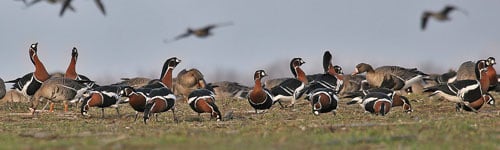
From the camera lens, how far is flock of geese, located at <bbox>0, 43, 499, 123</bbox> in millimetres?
19719

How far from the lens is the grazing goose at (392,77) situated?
3019 centimetres

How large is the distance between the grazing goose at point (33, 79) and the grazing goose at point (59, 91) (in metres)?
2.61

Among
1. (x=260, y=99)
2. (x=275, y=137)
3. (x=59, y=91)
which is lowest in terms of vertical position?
(x=275, y=137)

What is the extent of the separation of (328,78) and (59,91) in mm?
9456

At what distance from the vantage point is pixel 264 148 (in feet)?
34.7

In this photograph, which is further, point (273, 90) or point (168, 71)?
point (273, 90)

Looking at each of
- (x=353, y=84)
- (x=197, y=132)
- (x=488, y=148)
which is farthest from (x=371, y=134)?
(x=353, y=84)

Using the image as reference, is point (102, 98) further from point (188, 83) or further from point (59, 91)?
point (188, 83)

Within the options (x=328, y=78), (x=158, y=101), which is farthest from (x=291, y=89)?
(x=158, y=101)

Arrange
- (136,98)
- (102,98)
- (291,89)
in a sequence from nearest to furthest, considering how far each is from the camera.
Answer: (136,98)
(102,98)
(291,89)

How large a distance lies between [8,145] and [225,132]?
3529 mm

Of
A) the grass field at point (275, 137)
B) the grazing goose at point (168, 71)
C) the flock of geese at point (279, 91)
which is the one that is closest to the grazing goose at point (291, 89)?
the flock of geese at point (279, 91)

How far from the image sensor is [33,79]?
85.1ft

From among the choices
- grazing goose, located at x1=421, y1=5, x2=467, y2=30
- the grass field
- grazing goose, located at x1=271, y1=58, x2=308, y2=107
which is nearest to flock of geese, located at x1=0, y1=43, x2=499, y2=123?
grazing goose, located at x1=271, y1=58, x2=308, y2=107
